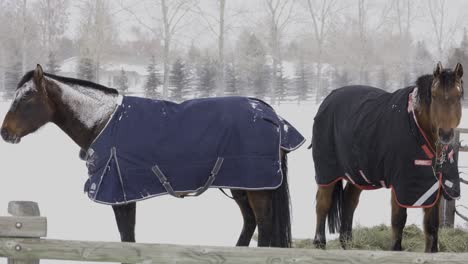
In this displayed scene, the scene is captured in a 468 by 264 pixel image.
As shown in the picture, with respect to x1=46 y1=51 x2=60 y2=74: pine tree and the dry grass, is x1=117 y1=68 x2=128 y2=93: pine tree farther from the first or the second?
the dry grass

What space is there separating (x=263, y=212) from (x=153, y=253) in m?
1.36

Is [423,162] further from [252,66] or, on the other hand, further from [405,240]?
[252,66]

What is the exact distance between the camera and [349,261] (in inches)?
102

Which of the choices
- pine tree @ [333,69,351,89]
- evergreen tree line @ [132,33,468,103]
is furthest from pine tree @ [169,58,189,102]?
pine tree @ [333,69,351,89]

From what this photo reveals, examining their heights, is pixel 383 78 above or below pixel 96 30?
below

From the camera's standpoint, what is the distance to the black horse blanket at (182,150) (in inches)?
144

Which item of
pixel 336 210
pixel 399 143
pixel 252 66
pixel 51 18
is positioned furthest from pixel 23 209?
pixel 51 18

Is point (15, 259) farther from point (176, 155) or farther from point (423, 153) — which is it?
point (423, 153)

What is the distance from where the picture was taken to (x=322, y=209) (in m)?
5.05

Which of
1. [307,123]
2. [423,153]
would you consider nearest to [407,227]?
[423,153]

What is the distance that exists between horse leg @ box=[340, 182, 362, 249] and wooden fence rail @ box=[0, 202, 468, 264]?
2487 mm

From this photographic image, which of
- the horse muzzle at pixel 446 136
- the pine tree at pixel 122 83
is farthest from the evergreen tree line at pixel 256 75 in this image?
the horse muzzle at pixel 446 136

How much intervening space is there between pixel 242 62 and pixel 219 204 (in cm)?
1953

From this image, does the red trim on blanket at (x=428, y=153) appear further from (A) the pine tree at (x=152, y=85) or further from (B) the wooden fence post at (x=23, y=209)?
(A) the pine tree at (x=152, y=85)
